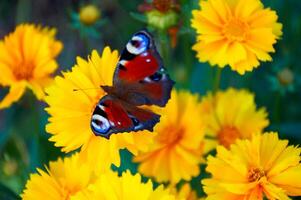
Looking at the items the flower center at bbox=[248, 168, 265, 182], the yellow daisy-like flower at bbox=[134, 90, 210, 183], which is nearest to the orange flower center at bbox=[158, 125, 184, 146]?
the yellow daisy-like flower at bbox=[134, 90, 210, 183]

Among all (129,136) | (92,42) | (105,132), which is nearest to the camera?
(105,132)

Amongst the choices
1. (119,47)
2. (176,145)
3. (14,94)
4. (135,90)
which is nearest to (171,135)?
(176,145)

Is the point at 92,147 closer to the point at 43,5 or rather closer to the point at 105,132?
the point at 105,132

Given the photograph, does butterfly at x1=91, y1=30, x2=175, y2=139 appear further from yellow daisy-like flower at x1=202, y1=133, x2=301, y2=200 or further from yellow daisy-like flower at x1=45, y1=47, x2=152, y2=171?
yellow daisy-like flower at x1=202, y1=133, x2=301, y2=200

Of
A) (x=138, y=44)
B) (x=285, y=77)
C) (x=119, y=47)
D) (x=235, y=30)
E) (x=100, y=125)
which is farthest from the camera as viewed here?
(x=119, y=47)

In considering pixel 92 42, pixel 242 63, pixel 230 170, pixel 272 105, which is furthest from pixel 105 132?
pixel 92 42

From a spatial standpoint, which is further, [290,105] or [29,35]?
[290,105]

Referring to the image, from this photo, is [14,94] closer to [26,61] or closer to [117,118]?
[26,61]
